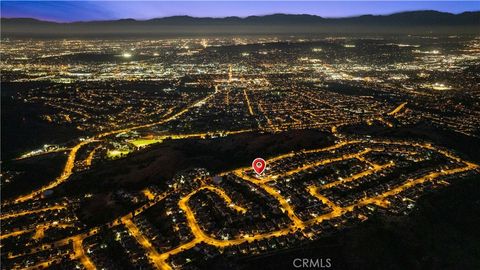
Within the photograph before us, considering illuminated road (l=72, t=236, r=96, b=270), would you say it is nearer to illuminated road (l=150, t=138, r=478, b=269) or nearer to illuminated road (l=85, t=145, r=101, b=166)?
illuminated road (l=150, t=138, r=478, b=269)

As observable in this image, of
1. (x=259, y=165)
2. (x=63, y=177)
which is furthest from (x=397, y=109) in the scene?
(x=63, y=177)

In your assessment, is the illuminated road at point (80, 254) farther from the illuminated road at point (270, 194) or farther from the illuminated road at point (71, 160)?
the illuminated road at point (71, 160)

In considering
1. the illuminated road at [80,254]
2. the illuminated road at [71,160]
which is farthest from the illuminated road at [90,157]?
the illuminated road at [80,254]
